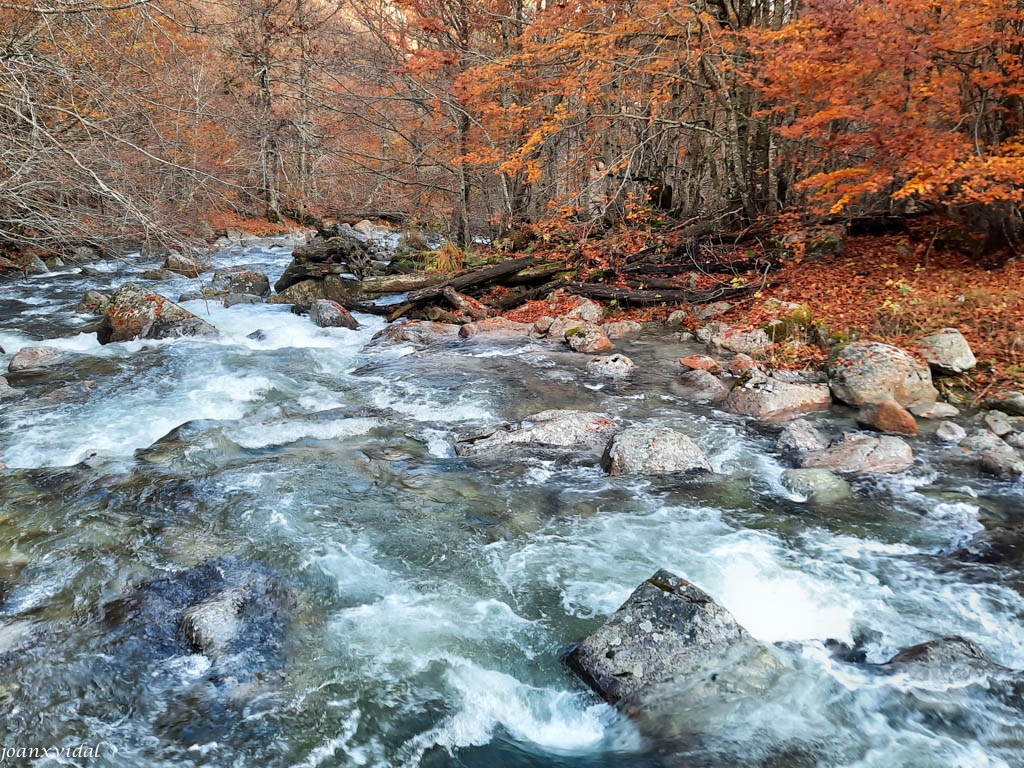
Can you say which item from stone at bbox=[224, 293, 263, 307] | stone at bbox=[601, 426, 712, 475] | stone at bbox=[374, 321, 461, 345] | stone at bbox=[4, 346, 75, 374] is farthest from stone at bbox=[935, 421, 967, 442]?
stone at bbox=[224, 293, 263, 307]

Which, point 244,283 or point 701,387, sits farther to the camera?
point 244,283

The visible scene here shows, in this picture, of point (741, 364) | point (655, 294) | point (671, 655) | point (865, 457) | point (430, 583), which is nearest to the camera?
point (671, 655)

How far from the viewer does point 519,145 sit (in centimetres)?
1473

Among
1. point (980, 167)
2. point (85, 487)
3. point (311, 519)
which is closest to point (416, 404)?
point (311, 519)

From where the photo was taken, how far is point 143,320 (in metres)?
11.3

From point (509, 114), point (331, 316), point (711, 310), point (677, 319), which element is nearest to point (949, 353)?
point (711, 310)

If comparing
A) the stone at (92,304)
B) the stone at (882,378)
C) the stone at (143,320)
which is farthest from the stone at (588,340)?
the stone at (92,304)

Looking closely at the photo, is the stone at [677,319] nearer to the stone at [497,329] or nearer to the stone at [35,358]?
the stone at [497,329]

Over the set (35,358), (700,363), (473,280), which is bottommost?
(700,363)

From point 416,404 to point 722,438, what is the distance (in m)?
3.93

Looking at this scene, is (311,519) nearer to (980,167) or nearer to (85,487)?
(85,487)

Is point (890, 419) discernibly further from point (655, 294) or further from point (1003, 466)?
point (655, 294)

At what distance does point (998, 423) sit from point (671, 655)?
5.34 metres

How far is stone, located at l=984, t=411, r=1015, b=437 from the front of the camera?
6449mm
